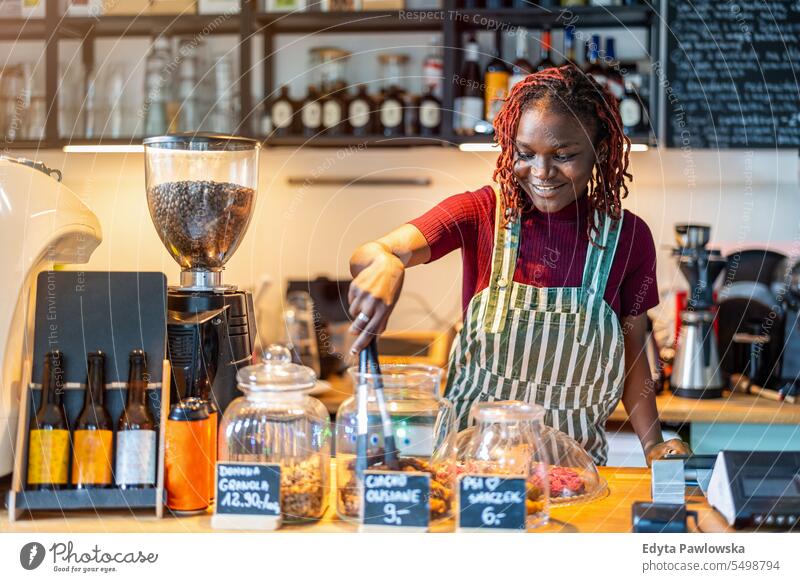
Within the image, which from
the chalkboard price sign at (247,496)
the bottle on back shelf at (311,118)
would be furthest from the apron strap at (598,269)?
the bottle on back shelf at (311,118)

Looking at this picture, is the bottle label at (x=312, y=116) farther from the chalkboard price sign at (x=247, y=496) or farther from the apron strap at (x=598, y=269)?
the chalkboard price sign at (x=247, y=496)

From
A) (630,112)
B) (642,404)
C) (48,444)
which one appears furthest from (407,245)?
(630,112)

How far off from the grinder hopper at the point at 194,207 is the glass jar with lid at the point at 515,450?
0.41 meters

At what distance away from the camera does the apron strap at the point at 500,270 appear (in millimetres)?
1436

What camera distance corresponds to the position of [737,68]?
2469mm

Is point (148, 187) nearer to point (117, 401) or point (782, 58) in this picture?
point (117, 401)

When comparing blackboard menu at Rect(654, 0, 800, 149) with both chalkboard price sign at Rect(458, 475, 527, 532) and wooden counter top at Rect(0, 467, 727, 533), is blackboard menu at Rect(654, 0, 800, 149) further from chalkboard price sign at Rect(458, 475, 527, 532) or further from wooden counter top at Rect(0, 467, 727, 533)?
chalkboard price sign at Rect(458, 475, 527, 532)

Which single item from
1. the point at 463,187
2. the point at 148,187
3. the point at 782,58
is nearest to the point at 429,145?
the point at 463,187

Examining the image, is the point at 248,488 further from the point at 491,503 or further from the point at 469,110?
the point at 469,110

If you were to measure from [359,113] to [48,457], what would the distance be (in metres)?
1.72

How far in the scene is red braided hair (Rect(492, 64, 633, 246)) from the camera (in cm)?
129

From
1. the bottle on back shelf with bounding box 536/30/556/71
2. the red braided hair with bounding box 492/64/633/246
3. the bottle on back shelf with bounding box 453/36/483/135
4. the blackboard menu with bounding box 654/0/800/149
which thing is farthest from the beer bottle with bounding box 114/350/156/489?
the blackboard menu with bounding box 654/0/800/149

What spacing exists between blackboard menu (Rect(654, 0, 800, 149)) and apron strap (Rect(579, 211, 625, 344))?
4.02 ft
